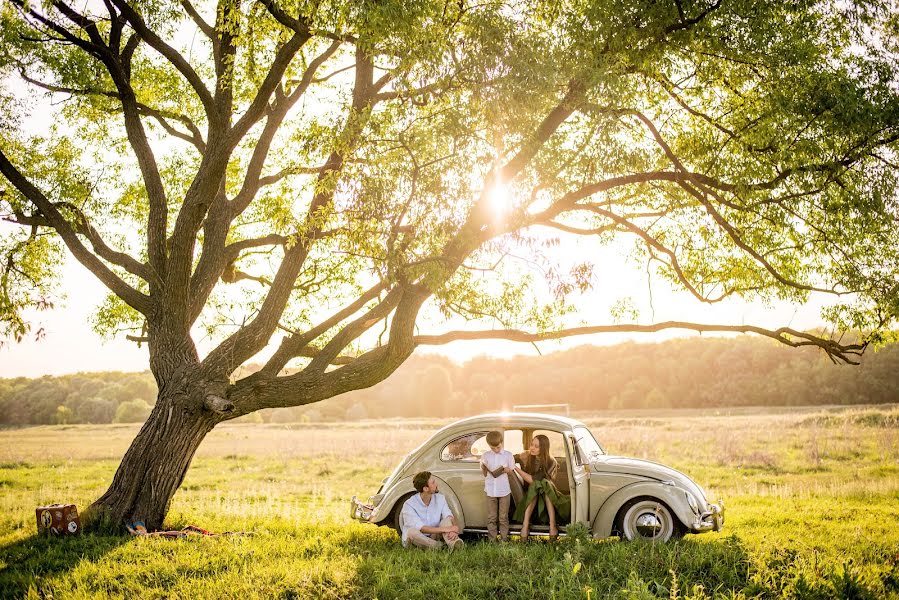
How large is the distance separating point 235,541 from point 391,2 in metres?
7.25

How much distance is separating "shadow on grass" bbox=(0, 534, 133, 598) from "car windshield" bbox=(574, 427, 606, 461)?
6.26m

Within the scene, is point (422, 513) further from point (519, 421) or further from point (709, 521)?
point (709, 521)

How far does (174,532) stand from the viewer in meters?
9.88

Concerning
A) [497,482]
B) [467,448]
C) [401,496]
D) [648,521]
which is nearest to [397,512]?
[401,496]

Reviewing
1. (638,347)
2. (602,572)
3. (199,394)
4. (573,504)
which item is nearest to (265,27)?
(199,394)

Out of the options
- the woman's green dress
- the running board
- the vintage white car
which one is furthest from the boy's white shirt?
the running board

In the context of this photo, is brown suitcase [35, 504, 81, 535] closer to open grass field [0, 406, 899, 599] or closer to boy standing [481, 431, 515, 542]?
open grass field [0, 406, 899, 599]

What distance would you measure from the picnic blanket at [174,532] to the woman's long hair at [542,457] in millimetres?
4371

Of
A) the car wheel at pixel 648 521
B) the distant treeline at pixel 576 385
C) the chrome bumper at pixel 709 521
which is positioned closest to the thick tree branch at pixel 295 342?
the car wheel at pixel 648 521

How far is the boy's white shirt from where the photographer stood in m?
8.80

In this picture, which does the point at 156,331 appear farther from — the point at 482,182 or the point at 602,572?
the point at 602,572

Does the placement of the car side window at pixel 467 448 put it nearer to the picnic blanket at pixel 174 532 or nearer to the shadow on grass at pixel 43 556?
the picnic blanket at pixel 174 532

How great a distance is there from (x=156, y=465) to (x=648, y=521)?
7.40 metres

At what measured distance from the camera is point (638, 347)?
73.6 metres
